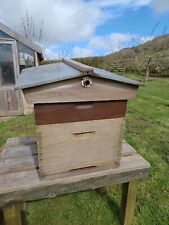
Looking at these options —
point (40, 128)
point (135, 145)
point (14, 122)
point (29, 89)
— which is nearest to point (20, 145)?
point (40, 128)

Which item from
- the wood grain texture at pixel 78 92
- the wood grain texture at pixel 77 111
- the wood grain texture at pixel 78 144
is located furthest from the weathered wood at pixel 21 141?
the wood grain texture at pixel 78 92

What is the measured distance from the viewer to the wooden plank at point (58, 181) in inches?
68.7

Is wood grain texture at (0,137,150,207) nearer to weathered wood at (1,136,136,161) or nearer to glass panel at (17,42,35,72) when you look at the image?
weathered wood at (1,136,136,161)

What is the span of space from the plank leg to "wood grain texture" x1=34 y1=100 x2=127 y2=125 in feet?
2.87

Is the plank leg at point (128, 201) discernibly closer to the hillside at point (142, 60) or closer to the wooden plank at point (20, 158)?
the wooden plank at point (20, 158)

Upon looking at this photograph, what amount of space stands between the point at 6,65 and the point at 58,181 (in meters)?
6.07

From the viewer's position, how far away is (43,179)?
5.93 ft

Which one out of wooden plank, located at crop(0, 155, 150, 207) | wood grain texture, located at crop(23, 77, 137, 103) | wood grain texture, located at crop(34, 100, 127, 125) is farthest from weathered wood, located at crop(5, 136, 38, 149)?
wood grain texture, located at crop(23, 77, 137, 103)

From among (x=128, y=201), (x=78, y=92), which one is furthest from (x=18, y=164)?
(x=128, y=201)

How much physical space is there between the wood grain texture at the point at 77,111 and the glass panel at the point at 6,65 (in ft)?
19.5

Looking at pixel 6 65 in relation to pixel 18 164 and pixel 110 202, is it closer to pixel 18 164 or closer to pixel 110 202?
pixel 18 164

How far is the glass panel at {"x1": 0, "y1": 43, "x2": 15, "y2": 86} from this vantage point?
22.4 ft

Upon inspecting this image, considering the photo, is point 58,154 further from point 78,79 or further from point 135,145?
point 135,145

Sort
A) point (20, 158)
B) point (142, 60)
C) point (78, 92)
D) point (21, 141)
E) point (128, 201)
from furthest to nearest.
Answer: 1. point (142, 60)
2. point (21, 141)
3. point (128, 201)
4. point (20, 158)
5. point (78, 92)
